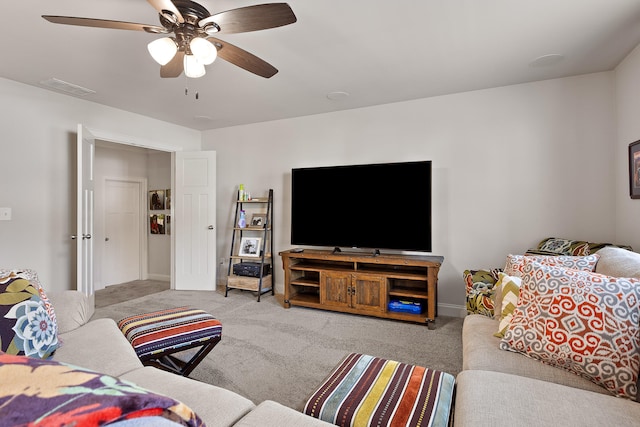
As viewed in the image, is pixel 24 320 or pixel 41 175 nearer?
pixel 24 320

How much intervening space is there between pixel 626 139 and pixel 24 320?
4.33 m

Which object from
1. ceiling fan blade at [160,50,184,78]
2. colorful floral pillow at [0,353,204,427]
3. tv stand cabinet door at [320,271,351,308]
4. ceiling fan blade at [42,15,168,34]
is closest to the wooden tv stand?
tv stand cabinet door at [320,271,351,308]

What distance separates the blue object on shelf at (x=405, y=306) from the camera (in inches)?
130

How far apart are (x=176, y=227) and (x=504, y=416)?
15.7 feet

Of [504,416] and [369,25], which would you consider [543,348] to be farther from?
[369,25]

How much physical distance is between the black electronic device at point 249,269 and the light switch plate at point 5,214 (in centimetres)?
242

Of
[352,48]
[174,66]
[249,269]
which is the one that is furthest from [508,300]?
[249,269]

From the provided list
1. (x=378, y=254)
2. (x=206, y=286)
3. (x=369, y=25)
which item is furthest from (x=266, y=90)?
(x=206, y=286)

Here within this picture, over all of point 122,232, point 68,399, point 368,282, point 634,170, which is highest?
point 634,170

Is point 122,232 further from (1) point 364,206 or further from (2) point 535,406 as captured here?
(2) point 535,406

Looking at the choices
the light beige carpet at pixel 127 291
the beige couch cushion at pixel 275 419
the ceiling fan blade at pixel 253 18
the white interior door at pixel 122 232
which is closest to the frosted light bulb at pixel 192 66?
the ceiling fan blade at pixel 253 18

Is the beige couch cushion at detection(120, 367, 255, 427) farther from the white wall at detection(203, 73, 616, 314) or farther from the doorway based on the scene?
the doorway

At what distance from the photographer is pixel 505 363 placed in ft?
4.79

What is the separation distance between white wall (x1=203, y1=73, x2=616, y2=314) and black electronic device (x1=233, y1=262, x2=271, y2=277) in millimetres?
1573
